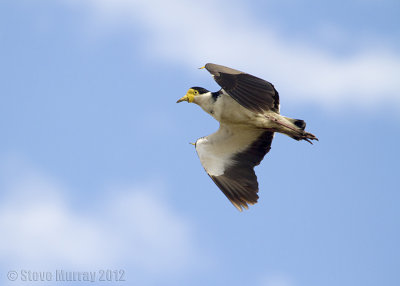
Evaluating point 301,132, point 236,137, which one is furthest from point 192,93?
point 301,132

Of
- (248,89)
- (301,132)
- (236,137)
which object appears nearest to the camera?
(248,89)

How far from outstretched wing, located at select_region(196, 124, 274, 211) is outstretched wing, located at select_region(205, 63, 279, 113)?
4.64 feet

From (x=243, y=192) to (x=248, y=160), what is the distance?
0.63 m

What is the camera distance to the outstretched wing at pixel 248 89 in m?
10.0

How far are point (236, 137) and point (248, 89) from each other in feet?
6.31

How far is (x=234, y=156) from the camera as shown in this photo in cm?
1198

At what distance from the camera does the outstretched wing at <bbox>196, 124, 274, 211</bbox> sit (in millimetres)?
11586

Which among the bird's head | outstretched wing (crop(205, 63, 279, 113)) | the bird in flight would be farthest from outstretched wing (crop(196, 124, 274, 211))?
outstretched wing (crop(205, 63, 279, 113))

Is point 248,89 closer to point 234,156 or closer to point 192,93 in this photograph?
point 192,93

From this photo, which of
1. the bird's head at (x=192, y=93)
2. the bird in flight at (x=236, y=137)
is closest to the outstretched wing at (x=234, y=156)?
the bird in flight at (x=236, y=137)

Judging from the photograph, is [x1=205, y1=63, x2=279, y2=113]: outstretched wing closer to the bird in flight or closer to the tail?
the bird in flight

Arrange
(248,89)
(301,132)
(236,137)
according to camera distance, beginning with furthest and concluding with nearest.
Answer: (236,137), (301,132), (248,89)

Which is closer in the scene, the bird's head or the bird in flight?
the bird in flight

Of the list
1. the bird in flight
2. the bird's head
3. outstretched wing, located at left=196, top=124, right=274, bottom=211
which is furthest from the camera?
the bird's head
